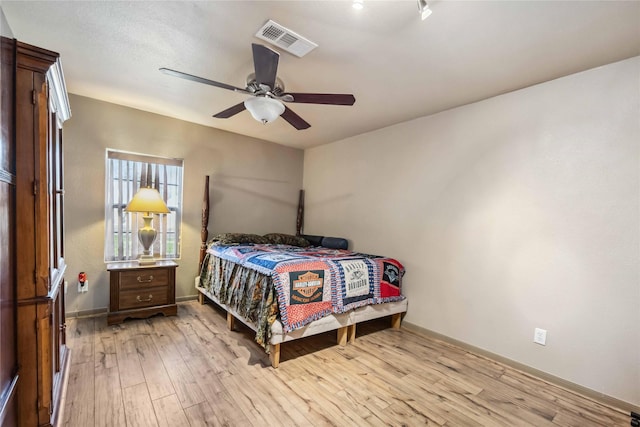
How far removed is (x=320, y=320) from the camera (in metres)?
2.51

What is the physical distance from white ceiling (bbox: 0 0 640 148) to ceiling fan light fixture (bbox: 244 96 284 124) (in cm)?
36

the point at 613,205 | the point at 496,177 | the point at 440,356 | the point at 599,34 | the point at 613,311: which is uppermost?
the point at 599,34

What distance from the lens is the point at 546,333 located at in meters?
2.27

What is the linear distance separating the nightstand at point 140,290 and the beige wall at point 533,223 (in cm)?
272

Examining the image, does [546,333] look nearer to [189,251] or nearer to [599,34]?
[599,34]

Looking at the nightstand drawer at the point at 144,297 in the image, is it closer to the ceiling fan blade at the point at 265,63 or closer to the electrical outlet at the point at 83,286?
the electrical outlet at the point at 83,286

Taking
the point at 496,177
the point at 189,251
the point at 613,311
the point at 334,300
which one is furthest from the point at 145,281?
the point at 613,311

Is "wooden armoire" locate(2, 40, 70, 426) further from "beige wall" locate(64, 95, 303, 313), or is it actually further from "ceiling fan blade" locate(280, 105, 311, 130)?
"beige wall" locate(64, 95, 303, 313)

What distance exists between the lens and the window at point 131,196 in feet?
11.0

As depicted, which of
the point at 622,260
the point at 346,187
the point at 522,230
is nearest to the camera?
the point at 622,260

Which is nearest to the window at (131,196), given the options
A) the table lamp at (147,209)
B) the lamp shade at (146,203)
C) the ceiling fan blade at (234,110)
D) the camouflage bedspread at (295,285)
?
the table lamp at (147,209)

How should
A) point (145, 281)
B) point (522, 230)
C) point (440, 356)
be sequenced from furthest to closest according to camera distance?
1. point (145, 281)
2. point (440, 356)
3. point (522, 230)

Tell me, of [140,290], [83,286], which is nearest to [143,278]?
[140,290]

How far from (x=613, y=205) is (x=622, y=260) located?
40 centimetres
